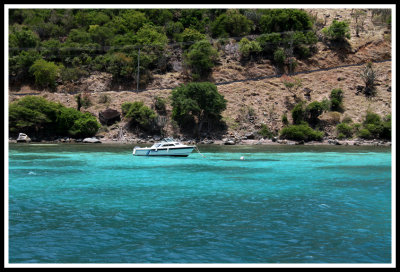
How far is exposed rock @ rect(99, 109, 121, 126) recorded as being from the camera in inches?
2854

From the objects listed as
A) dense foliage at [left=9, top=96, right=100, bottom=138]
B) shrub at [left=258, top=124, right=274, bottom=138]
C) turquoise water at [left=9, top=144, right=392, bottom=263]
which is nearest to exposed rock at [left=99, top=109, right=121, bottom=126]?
dense foliage at [left=9, top=96, right=100, bottom=138]

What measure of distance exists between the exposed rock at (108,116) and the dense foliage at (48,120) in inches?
133

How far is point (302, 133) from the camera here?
219 ft

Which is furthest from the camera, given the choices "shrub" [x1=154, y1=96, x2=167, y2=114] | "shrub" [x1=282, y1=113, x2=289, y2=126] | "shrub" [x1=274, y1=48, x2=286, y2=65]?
"shrub" [x1=274, y1=48, x2=286, y2=65]

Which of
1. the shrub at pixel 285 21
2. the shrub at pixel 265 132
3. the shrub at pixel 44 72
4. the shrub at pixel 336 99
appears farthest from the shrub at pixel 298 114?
the shrub at pixel 44 72

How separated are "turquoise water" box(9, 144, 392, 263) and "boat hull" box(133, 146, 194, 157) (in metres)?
11.9

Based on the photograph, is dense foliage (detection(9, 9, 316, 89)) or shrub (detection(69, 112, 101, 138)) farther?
dense foliage (detection(9, 9, 316, 89))

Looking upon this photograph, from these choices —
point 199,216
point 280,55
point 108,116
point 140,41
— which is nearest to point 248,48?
point 280,55

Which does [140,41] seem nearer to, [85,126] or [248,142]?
[85,126]

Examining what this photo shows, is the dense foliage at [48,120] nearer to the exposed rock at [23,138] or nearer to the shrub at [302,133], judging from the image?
the exposed rock at [23,138]

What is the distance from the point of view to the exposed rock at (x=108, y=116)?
72500 millimetres

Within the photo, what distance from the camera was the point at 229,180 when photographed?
1077 inches

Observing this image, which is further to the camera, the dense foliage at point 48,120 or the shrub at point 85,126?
the shrub at point 85,126

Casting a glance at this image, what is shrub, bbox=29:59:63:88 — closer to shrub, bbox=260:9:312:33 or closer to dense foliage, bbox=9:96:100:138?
dense foliage, bbox=9:96:100:138
